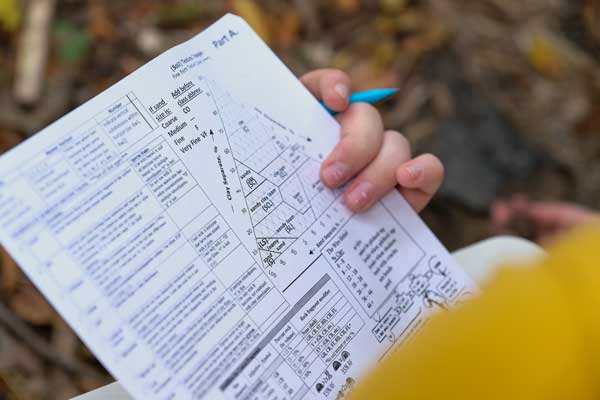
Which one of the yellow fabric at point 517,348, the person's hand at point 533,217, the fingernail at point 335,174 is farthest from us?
the person's hand at point 533,217

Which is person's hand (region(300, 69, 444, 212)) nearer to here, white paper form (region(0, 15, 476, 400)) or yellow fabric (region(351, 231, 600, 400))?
white paper form (region(0, 15, 476, 400))

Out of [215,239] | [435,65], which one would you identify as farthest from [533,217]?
[215,239]

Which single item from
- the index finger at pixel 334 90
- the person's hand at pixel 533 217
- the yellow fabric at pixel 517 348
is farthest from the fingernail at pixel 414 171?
the person's hand at pixel 533 217

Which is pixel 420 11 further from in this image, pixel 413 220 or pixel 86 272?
pixel 86 272

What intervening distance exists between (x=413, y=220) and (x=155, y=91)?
1.05ft

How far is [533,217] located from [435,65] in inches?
17.6

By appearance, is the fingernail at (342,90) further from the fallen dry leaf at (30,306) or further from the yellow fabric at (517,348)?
the fallen dry leaf at (30,306)

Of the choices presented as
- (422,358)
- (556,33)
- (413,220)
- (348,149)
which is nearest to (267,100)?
(348,149)

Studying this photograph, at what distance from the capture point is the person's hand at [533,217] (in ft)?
3.85

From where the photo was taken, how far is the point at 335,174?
634mm

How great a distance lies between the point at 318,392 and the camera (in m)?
0.55

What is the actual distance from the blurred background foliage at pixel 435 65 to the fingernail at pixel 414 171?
2.05 ft

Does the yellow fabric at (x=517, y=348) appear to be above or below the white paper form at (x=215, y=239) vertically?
below

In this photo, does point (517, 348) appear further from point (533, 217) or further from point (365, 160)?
point (533, 217)
